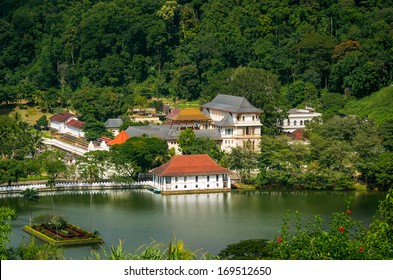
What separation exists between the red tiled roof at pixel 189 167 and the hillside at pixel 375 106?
9.65 meters

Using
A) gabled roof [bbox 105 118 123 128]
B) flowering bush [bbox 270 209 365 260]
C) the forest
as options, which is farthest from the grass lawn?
flowering bush [bbox 270 209 365 260]

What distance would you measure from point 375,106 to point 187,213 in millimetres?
15819

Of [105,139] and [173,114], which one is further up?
[173,114]

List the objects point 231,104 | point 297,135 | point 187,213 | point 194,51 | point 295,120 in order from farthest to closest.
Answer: point 194,51 → point 295,120 → point 231,104 → point 297,135 → point 187,213

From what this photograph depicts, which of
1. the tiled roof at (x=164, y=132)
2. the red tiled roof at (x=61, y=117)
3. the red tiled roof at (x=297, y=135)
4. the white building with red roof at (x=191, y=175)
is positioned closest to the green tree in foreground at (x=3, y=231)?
the white building with red roof at (x=191, y=175)

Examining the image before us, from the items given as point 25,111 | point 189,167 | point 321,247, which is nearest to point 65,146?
point 189,167

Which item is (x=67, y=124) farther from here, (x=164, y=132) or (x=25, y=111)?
(x=164, y=132)

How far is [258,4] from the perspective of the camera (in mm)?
58125

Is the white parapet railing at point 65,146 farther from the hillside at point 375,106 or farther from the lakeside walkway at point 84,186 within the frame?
the hillside at point 375,106

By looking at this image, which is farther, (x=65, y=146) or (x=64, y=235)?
(x=65, y=146)

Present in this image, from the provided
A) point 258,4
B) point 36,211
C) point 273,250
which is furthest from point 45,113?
point 273,250

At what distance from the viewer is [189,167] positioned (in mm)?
37219

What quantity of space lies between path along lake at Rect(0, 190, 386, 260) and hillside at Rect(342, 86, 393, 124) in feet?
28.3

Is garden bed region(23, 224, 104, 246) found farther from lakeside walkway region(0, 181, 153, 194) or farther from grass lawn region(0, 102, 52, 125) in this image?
grass lawn region(0, 102, 52, 125)
